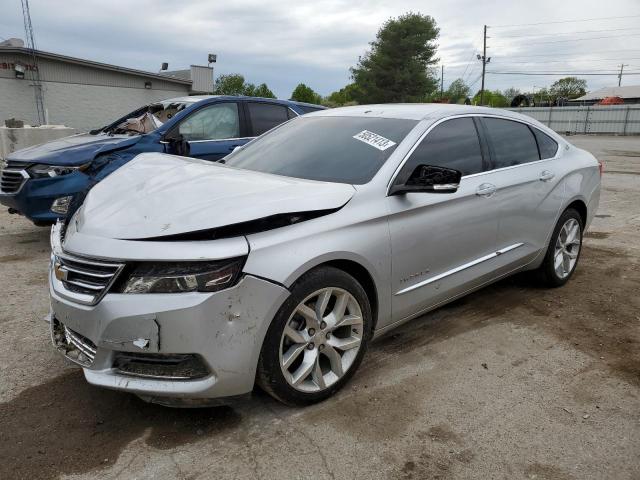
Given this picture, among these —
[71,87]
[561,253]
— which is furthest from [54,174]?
[71,87]

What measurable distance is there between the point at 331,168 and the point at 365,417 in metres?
1.48

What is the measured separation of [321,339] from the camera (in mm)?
2748

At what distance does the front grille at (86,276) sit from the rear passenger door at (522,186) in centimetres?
268

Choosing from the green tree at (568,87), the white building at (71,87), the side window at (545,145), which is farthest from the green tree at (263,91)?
the green tree at (568,87)

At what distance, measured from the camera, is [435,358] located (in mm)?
3383

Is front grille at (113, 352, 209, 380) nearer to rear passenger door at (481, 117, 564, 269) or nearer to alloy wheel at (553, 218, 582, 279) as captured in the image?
rear passenger door at (481, 117, 564, 269)

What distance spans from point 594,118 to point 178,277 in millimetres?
43613

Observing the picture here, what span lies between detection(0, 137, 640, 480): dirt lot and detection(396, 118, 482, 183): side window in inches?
47.4

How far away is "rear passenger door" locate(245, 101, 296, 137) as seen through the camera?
701cm

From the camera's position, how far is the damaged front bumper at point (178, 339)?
2287 mm


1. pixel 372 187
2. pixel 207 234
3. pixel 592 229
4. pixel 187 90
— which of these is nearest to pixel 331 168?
pixel 372 187

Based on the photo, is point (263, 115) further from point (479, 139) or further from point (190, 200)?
point (190, 200)

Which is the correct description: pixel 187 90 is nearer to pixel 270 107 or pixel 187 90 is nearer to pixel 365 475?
pixel 270 107

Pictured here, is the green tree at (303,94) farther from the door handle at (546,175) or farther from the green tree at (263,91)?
the door handle at (546,175)
